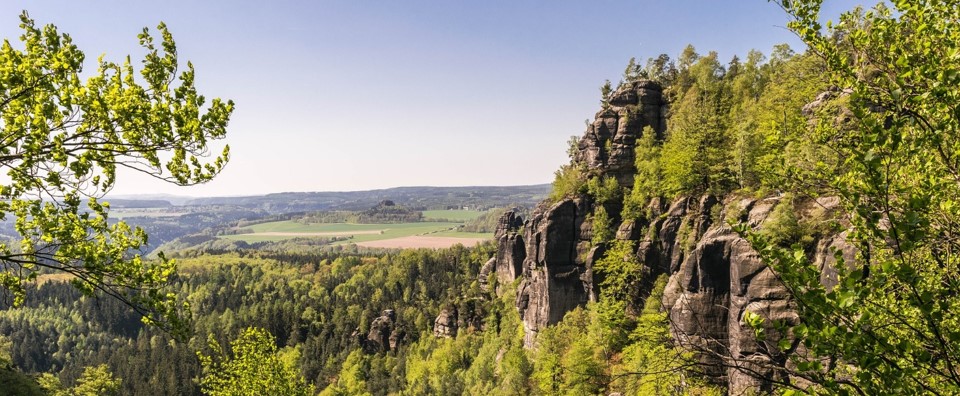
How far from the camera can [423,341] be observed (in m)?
113

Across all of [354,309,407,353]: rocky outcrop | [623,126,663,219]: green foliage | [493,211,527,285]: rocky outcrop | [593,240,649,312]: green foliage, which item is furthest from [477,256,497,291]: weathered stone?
[623,126,663,219]: green foliage

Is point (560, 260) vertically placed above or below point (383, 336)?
above

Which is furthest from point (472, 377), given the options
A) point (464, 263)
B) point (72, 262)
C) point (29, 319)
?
point (29, 319)

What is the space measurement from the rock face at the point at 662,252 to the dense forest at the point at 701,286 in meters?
0.91

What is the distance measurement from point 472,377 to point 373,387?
3491cm

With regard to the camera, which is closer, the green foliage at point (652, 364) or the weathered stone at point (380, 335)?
the green foliage at point (652, 364)

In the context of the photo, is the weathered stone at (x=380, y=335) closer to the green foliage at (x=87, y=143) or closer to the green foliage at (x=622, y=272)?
the green foliage at (x=622, y=272)

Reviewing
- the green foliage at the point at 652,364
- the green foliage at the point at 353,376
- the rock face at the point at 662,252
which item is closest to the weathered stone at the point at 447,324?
the green foliage at the point at 353,376

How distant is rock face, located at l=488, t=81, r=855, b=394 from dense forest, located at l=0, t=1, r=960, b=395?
91 centimetres

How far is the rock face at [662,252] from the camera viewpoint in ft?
108

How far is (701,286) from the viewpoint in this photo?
3828 cm

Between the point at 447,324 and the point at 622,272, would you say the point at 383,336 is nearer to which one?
the point at 447,324

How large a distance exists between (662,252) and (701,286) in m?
13.0

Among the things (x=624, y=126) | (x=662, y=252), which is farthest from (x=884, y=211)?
→ (x=624, y=126)
